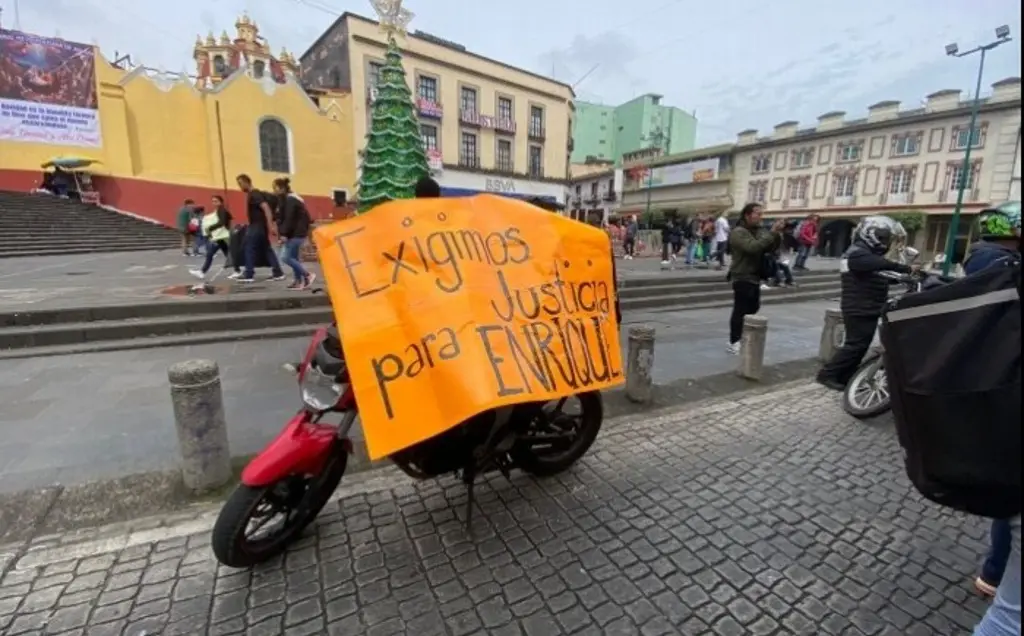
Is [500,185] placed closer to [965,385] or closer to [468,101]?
[468,101]

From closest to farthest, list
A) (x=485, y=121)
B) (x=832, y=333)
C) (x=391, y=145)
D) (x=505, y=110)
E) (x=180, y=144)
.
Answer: (x=832, y=333) → (x=391, y=145) → (x=180, y=144) → (x=485, y=121) → (x=505, y=110)

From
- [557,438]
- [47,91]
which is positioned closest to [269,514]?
[557,438]

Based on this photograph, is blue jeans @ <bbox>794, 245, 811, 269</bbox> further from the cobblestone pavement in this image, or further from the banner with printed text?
the banner with printed text

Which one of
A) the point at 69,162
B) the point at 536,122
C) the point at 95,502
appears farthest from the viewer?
the point at 536,122

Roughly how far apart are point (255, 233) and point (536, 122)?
1173 inches

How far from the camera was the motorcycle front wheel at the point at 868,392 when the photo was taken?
4.23m

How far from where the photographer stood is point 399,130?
557 inches

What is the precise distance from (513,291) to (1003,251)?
3216mm

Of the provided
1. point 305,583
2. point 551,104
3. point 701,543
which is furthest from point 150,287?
point 551,104

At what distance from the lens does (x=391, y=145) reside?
554 inches

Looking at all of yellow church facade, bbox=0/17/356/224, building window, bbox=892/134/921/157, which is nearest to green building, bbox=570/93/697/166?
building window, bbox=892/134/921/157

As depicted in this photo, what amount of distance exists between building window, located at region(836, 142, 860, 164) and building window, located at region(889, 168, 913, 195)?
9.17 feet

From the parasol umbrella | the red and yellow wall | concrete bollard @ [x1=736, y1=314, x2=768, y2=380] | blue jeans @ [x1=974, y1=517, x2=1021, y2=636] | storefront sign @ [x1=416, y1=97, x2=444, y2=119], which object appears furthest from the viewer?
storefront sign @ [x1=416, y1=97, x2=444, y2=119]

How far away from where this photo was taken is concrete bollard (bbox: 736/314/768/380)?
521 centimetres
